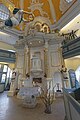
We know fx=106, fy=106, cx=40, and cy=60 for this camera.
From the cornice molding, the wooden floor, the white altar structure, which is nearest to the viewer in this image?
the wooden floor

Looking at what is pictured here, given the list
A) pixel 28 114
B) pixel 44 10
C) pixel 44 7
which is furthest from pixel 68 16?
pixel 28 114

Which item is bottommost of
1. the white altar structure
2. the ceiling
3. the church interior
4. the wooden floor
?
the wooden floor

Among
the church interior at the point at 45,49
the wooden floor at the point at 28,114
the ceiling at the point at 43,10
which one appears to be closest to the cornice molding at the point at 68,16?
the church interior at the point at 45,49

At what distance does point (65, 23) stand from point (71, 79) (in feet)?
16.0

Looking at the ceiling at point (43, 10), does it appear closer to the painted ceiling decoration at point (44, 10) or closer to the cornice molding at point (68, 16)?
the painted ceiling decoration at point (44, 10)

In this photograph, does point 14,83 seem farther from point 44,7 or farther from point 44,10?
point 44,7

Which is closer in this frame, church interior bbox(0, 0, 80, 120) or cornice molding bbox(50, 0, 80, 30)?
cornice molding bbox(50, 0, 80, 30)

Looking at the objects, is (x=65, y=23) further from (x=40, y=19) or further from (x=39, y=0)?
(x=39, y=0)

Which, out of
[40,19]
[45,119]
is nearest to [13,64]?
[40,19]

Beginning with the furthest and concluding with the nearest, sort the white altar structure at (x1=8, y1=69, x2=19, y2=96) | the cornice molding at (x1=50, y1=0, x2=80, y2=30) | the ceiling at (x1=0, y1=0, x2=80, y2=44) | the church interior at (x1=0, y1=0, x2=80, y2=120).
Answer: the ceiling at (x1=0, y1=0, x2=80, y2=44)
the white altar structure at (x1=8, y1=69, x2=19, y2=96)
the church interior at (x1=0, y1=0, x2=80, y2=120)
the cornice molding at (x1=50, y1=0, x2=80, y2=30)

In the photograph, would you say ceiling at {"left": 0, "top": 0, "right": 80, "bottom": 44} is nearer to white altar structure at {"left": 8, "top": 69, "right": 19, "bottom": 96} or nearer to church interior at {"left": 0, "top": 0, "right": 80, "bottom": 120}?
church interior at {"left": 0, "top": 0, "right": 80, "bottom": 120}

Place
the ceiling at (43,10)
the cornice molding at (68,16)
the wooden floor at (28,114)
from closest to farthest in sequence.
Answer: the wooden floor at (28,114), the cornice molding at (68,16), the ceiling at (43,10)

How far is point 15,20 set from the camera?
4.46m

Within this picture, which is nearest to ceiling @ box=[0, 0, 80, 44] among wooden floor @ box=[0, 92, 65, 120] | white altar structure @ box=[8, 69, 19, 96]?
white altar structure @ box=[8, 69, 19, 96]
